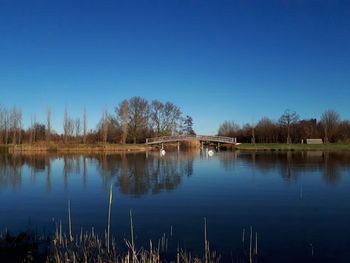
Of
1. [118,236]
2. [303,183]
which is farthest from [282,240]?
[303,183]

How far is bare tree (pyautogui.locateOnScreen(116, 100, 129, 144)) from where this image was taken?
76938mm

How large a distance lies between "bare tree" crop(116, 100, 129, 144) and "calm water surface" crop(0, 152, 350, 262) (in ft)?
161

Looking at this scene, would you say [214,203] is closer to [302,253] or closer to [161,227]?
[161,227]

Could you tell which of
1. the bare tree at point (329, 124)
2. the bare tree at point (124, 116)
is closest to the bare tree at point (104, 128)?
the bare tree at point (124, 116)

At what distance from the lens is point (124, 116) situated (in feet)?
258

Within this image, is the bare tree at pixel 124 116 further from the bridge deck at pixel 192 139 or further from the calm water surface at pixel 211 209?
the calm water surface at pixel 211 209

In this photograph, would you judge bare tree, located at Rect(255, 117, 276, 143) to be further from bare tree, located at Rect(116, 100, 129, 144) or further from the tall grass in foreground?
the tall grass in foreground

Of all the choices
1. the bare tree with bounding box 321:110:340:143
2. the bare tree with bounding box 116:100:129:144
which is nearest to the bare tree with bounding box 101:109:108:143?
the bare tree with bounding box 116:100:129:144

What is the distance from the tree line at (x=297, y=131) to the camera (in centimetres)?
7894

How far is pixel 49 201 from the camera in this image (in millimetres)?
18219

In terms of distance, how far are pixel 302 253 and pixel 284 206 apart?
257 inches

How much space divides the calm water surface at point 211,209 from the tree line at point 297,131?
5554 centimetres

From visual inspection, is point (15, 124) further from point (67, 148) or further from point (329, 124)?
point (329, 124)

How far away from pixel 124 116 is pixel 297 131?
36172mm
